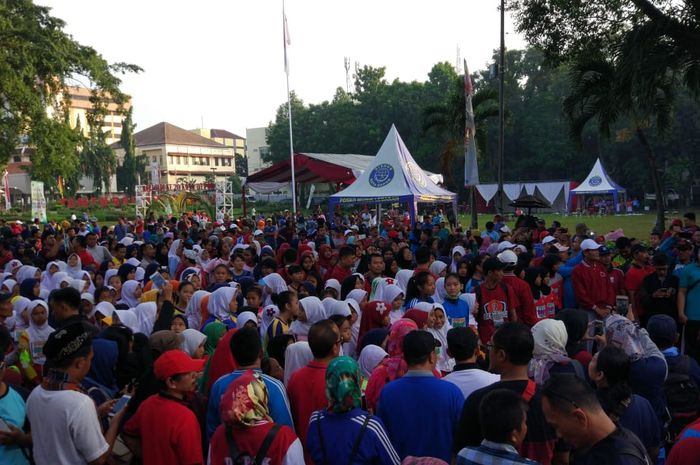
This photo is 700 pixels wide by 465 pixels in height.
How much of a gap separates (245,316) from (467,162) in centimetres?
1280

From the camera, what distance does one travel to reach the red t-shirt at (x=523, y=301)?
6625 millimetres

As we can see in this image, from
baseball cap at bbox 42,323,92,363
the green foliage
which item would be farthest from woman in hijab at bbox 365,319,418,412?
the green foliage

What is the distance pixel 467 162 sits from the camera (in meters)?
17.7

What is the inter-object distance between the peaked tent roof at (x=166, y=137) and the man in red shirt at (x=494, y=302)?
89.6 meters

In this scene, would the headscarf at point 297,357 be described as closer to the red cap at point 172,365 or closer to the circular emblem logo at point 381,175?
the red cap at point 172,365

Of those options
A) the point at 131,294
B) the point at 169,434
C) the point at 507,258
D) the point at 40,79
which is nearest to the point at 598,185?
the point at 40,79

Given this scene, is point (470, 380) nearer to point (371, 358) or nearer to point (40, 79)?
point (371, 358)

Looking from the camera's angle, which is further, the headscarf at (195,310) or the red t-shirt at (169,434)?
the headscarf at (195,310)

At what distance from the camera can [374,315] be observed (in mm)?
6094

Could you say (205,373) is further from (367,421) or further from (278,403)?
(367,421)

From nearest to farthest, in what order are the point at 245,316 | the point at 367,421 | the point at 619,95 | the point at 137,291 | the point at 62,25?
the point at 367,421
the point at 245,316
the point at 137,291
the point at 619,95
the point at 62,25

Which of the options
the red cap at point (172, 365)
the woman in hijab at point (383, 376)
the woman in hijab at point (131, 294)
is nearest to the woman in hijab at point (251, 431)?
the red cap at point (172, 365)

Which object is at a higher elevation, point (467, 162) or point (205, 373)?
point (467, 162)

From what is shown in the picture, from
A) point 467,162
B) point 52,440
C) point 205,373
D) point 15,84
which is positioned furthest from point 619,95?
point 15,84
